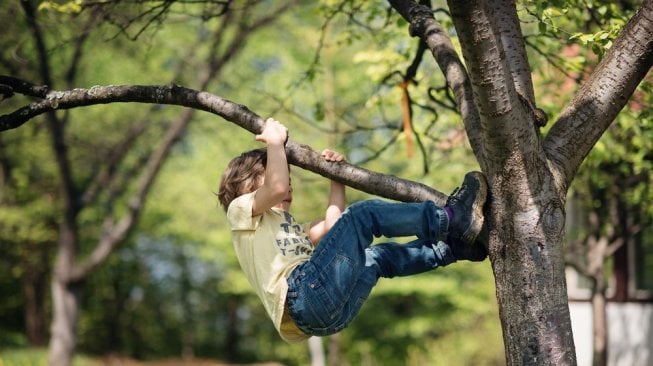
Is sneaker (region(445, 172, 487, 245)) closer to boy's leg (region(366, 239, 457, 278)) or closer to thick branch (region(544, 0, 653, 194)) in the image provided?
thick branch (region(544, 0, 653, 194))

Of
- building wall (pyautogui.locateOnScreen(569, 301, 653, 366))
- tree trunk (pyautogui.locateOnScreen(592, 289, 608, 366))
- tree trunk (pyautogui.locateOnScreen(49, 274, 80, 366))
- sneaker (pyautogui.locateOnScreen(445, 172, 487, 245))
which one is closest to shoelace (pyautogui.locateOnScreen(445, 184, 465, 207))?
sneaker (pyautogui.locateOnScreen(445, 172, 487, 245))

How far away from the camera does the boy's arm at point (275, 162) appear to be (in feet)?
11.3

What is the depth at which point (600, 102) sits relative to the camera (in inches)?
130

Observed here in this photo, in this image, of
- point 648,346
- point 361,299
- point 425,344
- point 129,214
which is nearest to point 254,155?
point 361,299

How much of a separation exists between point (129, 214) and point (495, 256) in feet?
32.2

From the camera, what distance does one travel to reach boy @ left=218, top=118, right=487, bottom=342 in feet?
11.1

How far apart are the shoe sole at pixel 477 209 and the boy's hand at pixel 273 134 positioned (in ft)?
2.49

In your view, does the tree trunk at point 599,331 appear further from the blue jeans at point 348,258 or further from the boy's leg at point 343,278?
the blue jeans at point 348,258

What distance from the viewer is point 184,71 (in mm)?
14617

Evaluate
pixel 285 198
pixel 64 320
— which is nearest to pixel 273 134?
pixel 285 198

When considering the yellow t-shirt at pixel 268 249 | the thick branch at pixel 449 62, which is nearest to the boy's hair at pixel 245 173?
the yellow t-shirt at pixel 268 249

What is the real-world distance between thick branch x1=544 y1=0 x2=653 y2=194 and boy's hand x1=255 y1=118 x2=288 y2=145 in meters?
1.04

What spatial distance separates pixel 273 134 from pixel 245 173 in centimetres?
46

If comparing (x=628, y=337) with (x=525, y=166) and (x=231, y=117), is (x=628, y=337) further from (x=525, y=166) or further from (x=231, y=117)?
(x=231, y=117)
